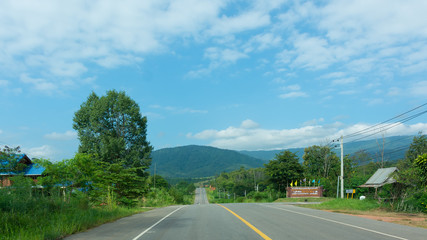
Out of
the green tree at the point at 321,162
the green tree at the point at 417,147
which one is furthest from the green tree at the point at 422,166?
the green tree at the point at 321,162

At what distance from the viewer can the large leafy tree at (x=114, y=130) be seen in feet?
135

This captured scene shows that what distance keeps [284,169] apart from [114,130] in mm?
33226

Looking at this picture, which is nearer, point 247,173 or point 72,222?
point 72,222

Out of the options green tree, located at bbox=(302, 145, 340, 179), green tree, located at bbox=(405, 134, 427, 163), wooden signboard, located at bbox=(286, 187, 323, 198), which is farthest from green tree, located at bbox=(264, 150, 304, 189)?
green tree, located at bbox=(405, 134, 427, 163)

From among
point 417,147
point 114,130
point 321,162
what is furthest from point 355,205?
point 321,162

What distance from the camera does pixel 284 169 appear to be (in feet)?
201

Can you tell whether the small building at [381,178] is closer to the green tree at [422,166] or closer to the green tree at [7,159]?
the green tree at [422,166]

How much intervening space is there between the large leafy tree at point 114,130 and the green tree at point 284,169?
2699 centimetres

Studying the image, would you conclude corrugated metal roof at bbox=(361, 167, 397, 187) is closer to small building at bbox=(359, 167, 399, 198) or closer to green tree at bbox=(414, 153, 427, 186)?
small building at bbox=(359, 167, 399, 198)

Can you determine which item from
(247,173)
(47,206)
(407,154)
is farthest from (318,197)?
(247,173)

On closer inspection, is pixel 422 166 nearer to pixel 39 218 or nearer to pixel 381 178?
pixel 381 178

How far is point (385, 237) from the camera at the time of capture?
9.64m

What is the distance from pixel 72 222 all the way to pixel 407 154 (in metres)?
61.6

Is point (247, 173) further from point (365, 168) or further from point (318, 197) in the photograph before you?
point (318, 197)
